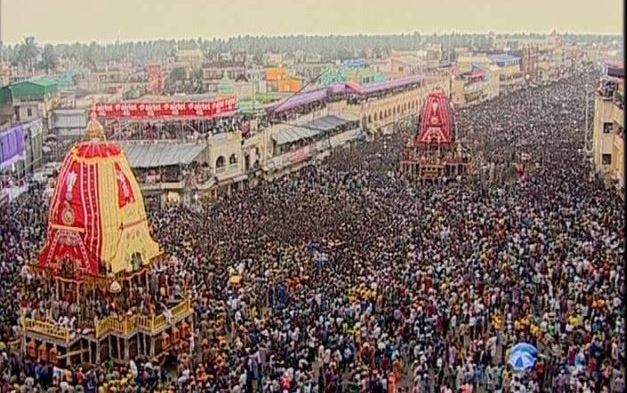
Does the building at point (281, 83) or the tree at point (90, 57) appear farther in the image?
the tree at point (90, 57)

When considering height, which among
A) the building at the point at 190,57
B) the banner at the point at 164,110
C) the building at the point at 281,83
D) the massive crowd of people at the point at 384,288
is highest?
the building at the point at 190,57

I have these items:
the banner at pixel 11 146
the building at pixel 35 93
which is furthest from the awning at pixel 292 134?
the building at pixel 35 93

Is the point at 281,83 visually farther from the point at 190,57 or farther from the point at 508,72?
the point at 190,57

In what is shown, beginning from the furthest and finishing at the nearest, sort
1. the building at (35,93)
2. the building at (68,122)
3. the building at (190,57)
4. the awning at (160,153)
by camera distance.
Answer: the building at (190,57)
the building at (35,93)
the building at (68,122)
the awning at (160,153)

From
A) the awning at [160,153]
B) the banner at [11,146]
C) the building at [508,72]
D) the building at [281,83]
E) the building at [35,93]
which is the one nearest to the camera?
the awning at [160,153]

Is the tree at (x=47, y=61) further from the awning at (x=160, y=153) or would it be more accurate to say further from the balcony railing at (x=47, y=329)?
the balcony railing at (x=47, y=329)

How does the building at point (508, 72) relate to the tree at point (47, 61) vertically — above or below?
below
